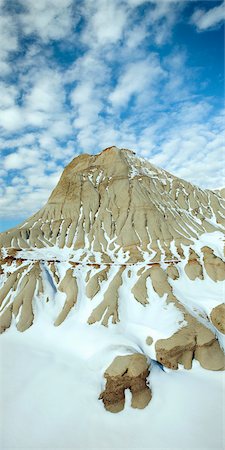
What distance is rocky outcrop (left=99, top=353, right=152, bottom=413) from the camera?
104ft

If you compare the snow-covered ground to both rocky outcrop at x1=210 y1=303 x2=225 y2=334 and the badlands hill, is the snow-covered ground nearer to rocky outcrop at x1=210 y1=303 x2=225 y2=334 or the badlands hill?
the badlands hill

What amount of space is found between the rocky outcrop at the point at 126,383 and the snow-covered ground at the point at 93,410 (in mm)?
722

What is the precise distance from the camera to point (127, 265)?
60.5m

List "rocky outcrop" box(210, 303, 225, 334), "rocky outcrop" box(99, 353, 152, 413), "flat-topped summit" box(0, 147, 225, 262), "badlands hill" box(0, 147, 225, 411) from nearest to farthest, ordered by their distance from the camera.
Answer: "rocky outcrop" box(99, 353, 152, 413) → "badlands hill" box(0, 147, 225, 411) → "rocky outcrop" box(210, 303, 225, 334) → "flat-topped summit" box(0, 147, 225, 262)

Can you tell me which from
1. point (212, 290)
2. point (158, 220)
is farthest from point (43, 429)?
point (158, 220)

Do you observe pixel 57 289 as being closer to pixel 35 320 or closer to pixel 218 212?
pixel 35 320

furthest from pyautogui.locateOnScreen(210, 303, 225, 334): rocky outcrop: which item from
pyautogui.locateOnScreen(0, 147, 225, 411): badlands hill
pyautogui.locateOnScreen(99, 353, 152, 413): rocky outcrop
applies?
pyautogui.locateOnScreen(99, 353, 152, 413): rocky outcrop

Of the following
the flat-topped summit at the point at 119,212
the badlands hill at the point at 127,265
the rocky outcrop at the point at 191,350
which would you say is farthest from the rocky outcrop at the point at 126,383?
the flat-topped summit at the point at 119,212

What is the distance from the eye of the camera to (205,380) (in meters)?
34.5

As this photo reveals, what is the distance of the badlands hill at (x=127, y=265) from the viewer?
38.6 m

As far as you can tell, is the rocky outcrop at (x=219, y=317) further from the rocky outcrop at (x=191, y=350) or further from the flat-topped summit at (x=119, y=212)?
the flat-topped summit at (x=119, y=212)

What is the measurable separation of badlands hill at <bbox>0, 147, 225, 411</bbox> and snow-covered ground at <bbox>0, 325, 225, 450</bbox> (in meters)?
1.74

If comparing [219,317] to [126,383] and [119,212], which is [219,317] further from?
[119,212]

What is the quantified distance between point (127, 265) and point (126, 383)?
29252 mm
